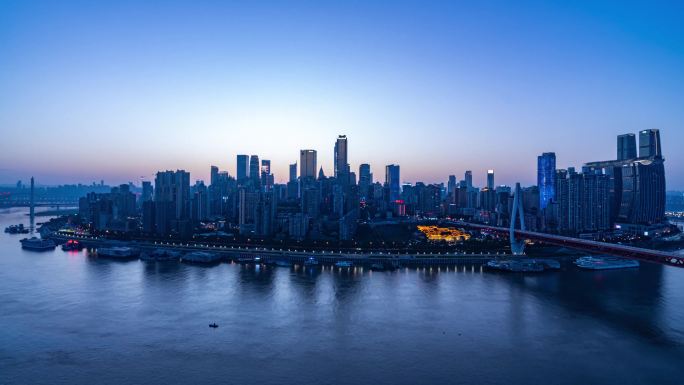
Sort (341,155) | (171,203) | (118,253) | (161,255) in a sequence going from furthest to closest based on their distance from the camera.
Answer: (341,155) < (171,203) < (118,253) < (161,255)

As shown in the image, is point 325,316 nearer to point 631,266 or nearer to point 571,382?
point 571,382

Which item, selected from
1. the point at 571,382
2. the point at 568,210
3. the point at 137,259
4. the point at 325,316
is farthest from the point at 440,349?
the point at 568,210

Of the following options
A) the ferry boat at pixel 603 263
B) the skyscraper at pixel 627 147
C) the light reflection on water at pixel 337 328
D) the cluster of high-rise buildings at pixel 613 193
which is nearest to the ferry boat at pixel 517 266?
the light reflection on water at pixel 337 328

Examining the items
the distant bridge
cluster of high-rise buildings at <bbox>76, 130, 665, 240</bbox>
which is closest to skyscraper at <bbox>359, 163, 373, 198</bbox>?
cluster of high-rise buildings at <bbox>76, 130, 665, 240</bbox>

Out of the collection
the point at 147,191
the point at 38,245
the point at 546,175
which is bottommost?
the point at 38,245

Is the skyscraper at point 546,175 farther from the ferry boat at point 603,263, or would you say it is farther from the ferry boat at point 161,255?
the ferry boat at point 161,255

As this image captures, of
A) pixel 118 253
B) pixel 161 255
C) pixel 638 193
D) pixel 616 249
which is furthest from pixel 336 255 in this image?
pixel 638 193

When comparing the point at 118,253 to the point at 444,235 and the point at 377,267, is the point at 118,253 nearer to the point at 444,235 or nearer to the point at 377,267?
the point at 377,267
